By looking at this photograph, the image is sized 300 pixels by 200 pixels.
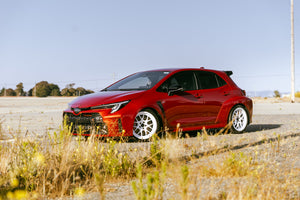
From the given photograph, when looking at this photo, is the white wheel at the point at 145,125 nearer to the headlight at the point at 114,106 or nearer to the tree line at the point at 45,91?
the headlight at the point at 114,106

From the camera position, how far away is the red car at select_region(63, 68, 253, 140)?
22.2ft

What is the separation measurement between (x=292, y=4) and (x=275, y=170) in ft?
101

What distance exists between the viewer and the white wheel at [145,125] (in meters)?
6.95

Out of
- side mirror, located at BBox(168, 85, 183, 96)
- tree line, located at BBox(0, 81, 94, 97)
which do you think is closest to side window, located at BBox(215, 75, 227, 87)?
side mirror, located at BBox(168, 85, 183, 96)

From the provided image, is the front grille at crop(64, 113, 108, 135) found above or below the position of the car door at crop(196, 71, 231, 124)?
below

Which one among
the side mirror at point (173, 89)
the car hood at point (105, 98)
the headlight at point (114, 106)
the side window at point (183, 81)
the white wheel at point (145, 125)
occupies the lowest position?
the white wheel at point (145, 125)

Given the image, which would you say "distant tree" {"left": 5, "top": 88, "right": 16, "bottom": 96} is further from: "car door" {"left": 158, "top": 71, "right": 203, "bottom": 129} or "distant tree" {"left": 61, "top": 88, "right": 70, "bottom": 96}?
"car door" {"left": 158, "top": 71, "right": 203, "bottom": 129}

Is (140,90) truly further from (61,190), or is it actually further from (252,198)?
(252,198)

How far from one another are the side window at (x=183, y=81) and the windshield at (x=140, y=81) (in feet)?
0.63

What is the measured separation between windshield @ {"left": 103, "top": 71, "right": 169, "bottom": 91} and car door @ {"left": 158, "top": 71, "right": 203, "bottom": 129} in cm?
25

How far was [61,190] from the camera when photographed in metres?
3.66

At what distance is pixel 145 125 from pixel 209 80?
2290 millimetres

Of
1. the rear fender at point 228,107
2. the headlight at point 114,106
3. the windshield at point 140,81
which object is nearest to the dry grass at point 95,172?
the headlight at point 114,106

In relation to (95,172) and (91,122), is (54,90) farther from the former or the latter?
(95,172)
